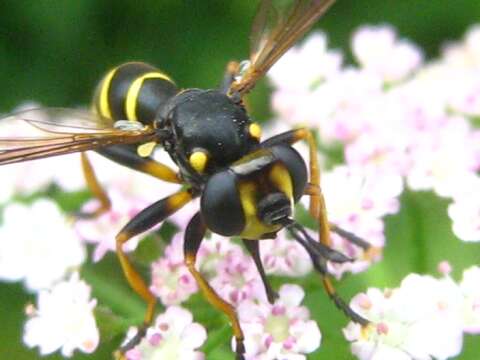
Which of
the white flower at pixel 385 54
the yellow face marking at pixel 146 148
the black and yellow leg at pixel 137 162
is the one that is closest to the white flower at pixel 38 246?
the black and yellow leg at pixel 137 162

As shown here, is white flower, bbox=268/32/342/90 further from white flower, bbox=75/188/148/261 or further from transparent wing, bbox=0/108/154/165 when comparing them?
Result: transparent wing, bbox=0/108/154/165

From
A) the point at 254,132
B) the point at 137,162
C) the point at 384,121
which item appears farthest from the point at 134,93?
the point at 384,121

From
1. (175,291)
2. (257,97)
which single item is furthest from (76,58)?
(175,291)

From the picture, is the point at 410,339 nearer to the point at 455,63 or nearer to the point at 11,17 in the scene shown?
the point at 455,63

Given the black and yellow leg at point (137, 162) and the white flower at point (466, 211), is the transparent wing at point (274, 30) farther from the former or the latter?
the white flower at point (466, 211)

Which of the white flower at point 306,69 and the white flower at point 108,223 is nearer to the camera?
the white flower at point 108,223

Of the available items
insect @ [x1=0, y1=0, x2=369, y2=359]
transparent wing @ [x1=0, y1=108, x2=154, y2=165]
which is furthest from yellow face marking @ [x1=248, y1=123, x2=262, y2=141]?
transparent wing @ [x1=0, y1=108, x2=154, y2=165]
